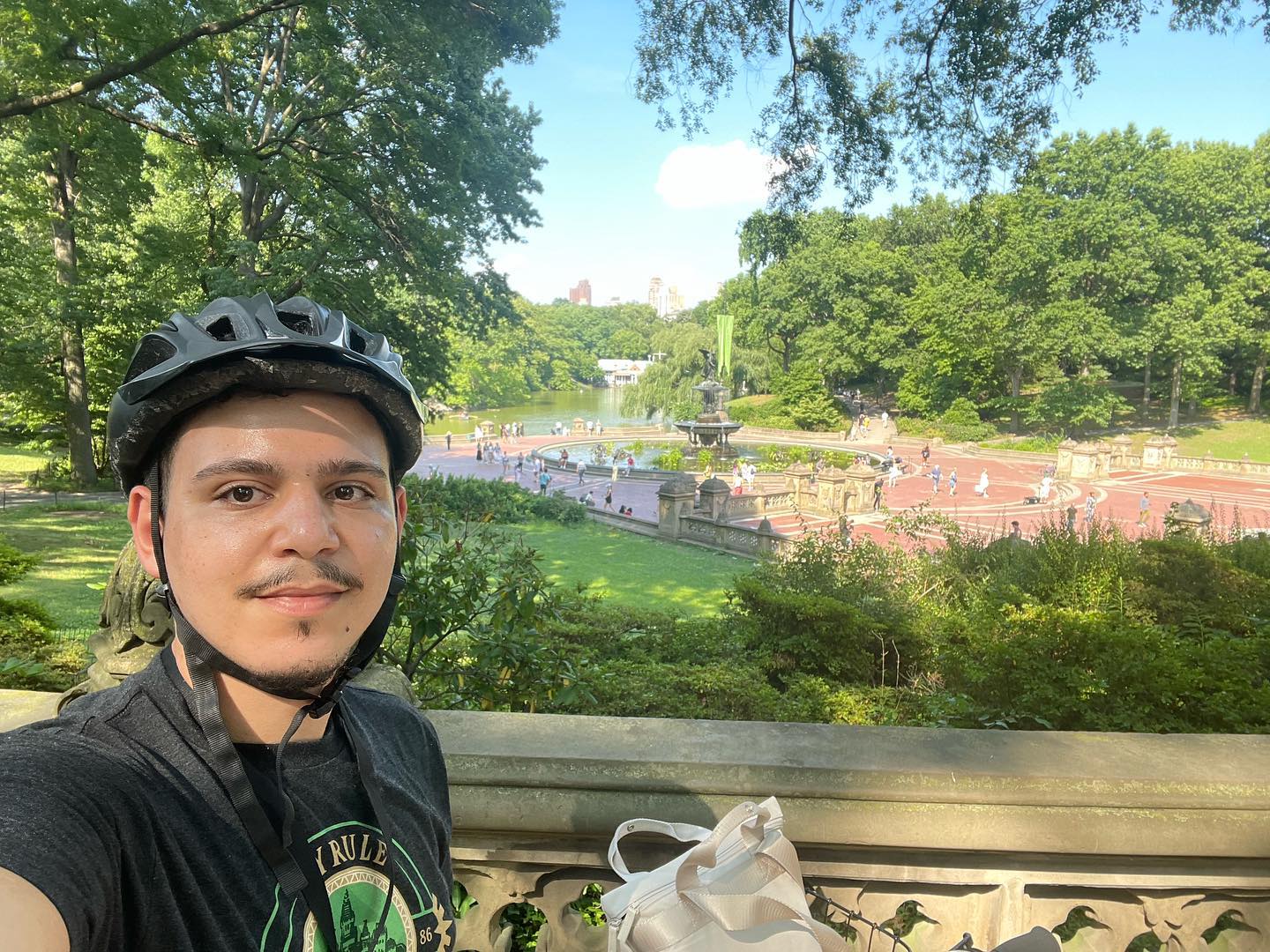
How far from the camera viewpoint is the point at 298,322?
3.50ft

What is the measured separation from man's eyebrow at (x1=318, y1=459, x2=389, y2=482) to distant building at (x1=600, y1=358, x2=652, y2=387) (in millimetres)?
58679

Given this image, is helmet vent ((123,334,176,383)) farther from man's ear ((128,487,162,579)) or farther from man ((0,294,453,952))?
man's ear ((128,487,162,579))

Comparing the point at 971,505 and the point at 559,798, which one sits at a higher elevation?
the point at 559,798

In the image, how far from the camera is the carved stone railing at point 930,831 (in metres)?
1.57

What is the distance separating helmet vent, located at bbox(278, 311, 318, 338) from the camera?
1.05 m

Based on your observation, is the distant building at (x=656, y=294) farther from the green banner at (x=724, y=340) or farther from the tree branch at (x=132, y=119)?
the tree branch at (x=132, y=119)

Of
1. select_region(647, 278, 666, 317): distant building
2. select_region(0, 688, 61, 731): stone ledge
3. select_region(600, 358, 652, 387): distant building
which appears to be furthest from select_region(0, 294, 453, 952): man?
select_region(647, 278, 666, 317): distant building

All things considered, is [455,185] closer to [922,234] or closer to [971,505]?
[971,505]

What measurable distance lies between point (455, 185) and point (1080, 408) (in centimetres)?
3321

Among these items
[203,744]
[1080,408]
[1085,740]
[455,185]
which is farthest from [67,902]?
[1080,408]

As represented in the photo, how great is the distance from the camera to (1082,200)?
35719mm

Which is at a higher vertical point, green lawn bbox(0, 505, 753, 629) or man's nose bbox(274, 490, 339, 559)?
man's nose bbox(274, 490, 339, 559)

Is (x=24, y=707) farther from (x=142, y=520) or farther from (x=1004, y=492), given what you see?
(x=1004, y=492)

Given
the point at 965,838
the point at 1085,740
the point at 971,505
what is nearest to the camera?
the point at 965,838
